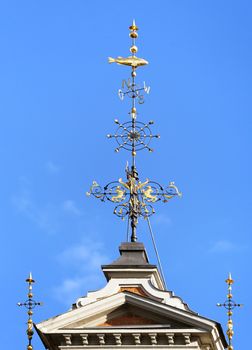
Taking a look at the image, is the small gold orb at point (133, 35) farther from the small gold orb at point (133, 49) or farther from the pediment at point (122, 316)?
the pediment at point (122, 316)

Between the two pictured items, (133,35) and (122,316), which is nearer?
(122,316)

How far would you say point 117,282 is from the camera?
44219 mm

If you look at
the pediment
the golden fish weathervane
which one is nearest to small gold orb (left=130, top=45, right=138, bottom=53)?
the golden fish weathervane

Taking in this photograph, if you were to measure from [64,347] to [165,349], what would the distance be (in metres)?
2.16

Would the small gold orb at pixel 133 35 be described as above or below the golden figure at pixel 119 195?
above

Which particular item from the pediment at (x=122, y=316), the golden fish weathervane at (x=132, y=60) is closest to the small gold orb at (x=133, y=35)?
the golden fish weathervane at (x=132, y=60)

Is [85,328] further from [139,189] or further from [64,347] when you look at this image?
[139,189]

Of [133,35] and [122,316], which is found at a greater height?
[133,35]

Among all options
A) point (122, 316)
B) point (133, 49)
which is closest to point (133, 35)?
point (133, 49)

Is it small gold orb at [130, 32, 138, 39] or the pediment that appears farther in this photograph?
small gold orb at [130, 32, 138, 39]

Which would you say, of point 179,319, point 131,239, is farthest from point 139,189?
point 179,319

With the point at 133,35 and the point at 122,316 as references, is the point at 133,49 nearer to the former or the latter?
the point at 133,35

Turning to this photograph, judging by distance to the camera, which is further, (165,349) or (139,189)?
(139,189)

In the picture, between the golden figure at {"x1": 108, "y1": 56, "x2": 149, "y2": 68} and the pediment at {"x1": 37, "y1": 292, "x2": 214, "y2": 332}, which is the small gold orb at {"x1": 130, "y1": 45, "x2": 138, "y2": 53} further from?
the pediment at {"x1": 37, "y1": 292, "x2": 214, "y2": 332}
